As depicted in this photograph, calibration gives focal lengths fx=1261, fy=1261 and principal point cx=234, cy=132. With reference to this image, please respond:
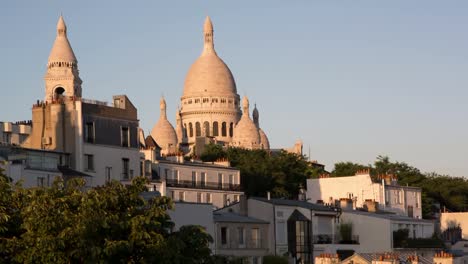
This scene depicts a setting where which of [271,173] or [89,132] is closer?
[89,132]

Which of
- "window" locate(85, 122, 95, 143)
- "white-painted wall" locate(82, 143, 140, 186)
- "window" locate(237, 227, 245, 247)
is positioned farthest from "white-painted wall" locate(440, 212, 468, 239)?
"window" locate(237, 227, 245, 247)

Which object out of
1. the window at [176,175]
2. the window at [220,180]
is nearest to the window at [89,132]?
the window at [176,175]

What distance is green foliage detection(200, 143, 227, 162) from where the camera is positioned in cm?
16038

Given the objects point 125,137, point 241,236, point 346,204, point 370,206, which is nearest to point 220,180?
point 370,206

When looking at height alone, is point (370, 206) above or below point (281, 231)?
above

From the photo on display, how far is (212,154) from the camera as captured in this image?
16338cm

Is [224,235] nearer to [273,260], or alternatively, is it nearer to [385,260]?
[273,260]

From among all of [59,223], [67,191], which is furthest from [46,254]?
[67,191]

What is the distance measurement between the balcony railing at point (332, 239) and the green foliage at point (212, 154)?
197 feet

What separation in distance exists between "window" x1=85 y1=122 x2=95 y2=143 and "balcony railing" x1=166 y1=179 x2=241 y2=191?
2019 cm

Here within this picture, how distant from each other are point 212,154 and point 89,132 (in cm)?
6458

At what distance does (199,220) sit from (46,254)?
34.4 metres

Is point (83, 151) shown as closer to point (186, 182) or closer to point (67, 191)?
point (186, 182)

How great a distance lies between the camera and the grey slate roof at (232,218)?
281 ft
